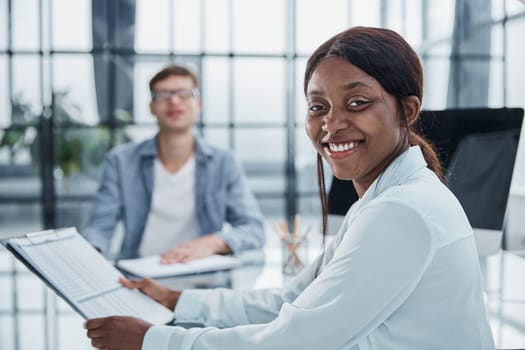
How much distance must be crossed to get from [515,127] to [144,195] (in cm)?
147

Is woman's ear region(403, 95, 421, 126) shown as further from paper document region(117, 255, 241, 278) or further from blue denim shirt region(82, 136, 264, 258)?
→ blue denim shirt region(82, 136, 264, 258)

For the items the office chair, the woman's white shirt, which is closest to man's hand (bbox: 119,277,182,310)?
the woman's white shirt

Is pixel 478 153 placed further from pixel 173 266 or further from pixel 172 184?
pixel 172 184

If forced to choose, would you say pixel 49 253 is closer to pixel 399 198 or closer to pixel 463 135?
pixel 399 198

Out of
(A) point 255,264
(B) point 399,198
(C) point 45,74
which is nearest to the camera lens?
(B) point 399,198

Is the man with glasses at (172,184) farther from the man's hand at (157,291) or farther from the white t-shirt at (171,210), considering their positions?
the man's hand at (157,291)

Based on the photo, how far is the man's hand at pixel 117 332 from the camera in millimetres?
896

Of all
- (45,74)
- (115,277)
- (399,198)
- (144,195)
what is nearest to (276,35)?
(45,74)

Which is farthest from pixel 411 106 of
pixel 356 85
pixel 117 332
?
pixel 117 332

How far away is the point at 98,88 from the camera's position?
5742 mm

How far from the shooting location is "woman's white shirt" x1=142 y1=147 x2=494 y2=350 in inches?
29.8

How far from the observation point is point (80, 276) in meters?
1.16

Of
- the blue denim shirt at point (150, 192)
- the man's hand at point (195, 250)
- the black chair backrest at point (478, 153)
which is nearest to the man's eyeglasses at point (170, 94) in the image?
the blue denim shirt at point (150, 192)

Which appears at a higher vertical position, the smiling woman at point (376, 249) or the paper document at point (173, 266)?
the smiling woman at point (376, 249)
